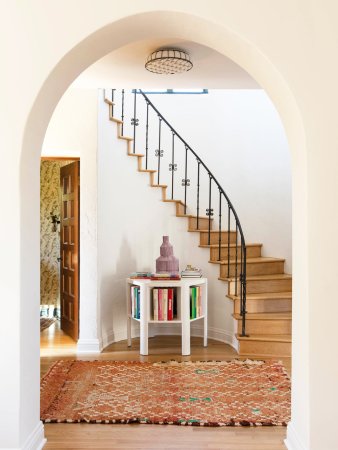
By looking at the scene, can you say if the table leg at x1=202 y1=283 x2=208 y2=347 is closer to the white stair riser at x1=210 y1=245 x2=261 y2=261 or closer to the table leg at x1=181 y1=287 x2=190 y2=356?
the table leg at x1=181 y1=287 x2=190 y2=356

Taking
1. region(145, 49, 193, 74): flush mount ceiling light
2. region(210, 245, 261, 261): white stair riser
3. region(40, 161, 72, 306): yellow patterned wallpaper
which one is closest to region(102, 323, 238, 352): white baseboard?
region(210, 245, 261, 261): white stair riser

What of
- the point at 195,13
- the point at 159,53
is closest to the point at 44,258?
the point at 159,53

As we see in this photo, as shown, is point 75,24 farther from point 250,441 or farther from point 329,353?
point 250,441

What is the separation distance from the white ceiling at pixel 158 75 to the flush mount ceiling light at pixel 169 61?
5 centimetres

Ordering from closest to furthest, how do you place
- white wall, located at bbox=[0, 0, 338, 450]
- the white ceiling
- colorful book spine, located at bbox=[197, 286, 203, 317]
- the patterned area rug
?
white wall, located at bbox=[0, 0, 338, 450] → the white ceiling → colorful book spine, located at bbox=[197, 286, 203, 317] → the patterned area rug

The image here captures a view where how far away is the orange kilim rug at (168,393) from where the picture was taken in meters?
3.00

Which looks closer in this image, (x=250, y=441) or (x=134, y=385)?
(x=250, y=441)

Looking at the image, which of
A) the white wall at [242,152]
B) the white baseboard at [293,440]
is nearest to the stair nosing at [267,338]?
the white wall at [242,152]

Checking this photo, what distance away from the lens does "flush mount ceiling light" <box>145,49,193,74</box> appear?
360cm

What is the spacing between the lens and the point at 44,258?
7.05 metres

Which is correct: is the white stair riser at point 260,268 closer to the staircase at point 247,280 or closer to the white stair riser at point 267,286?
the staircase at point 247,280

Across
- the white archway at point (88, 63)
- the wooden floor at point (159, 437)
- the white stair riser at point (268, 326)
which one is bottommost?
the wooden floor at point (159, 437)

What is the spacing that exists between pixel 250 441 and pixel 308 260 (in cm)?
124

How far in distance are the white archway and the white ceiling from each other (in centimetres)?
102
